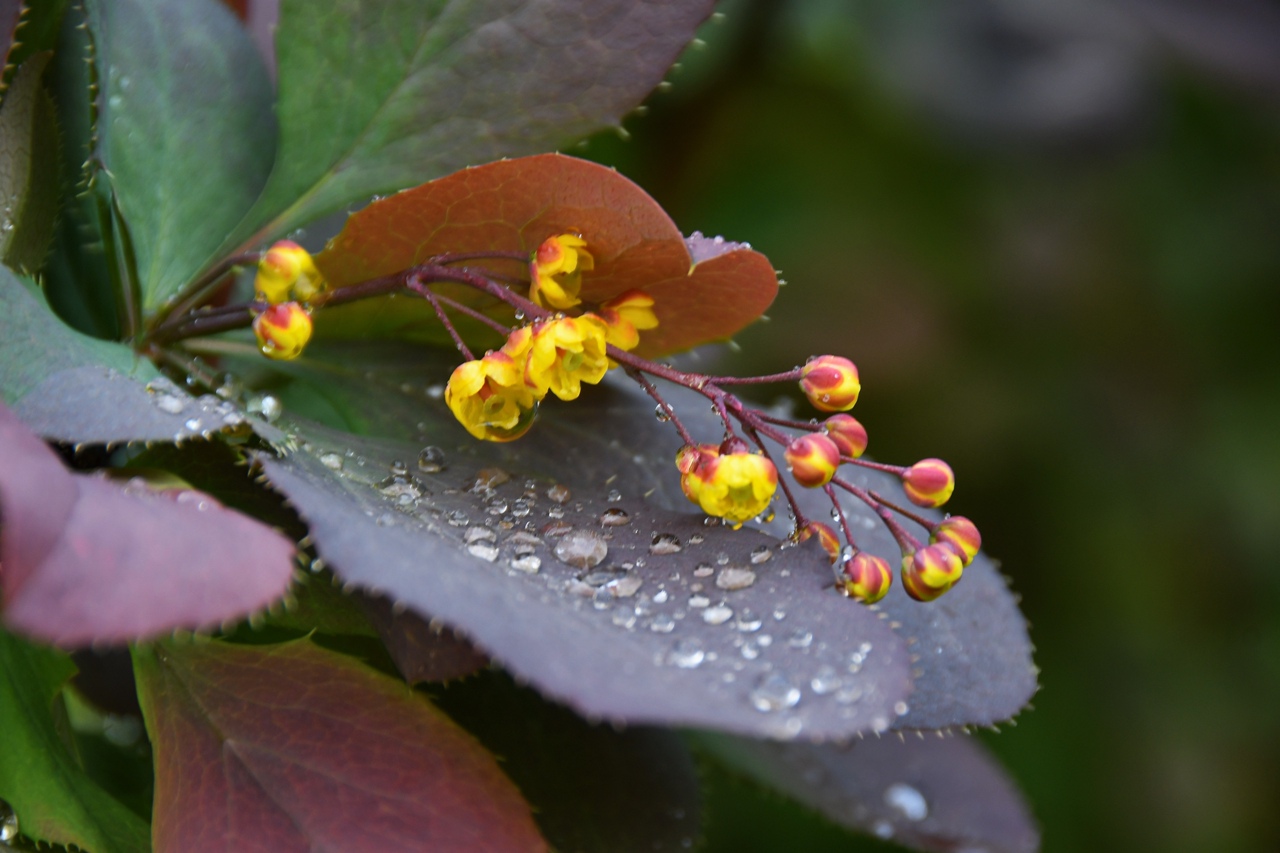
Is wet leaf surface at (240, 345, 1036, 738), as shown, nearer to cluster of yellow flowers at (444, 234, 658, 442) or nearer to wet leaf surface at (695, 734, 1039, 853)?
cluster of yellow flowers at (444, 234, 658, 442)

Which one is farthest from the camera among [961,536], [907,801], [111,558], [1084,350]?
[1084,350]

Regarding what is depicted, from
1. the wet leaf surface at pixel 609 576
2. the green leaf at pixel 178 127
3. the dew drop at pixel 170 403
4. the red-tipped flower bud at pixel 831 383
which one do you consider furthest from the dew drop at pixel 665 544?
the green leaf at pixel 178 127

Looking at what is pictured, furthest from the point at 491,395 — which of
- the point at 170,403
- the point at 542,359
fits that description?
the point at 170,403

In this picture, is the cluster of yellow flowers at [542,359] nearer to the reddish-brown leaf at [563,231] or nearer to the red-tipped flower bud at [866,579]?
the reddish-brown leaf at [563,231]

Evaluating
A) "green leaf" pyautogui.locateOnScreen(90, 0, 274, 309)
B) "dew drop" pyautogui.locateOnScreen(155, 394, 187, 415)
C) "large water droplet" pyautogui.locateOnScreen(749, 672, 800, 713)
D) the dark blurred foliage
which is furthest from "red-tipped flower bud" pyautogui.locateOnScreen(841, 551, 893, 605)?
the dark blurred foliage

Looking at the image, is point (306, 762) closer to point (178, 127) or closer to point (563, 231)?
point (563, 231)

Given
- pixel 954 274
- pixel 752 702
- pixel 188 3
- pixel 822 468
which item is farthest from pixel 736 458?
pixel 954 274
